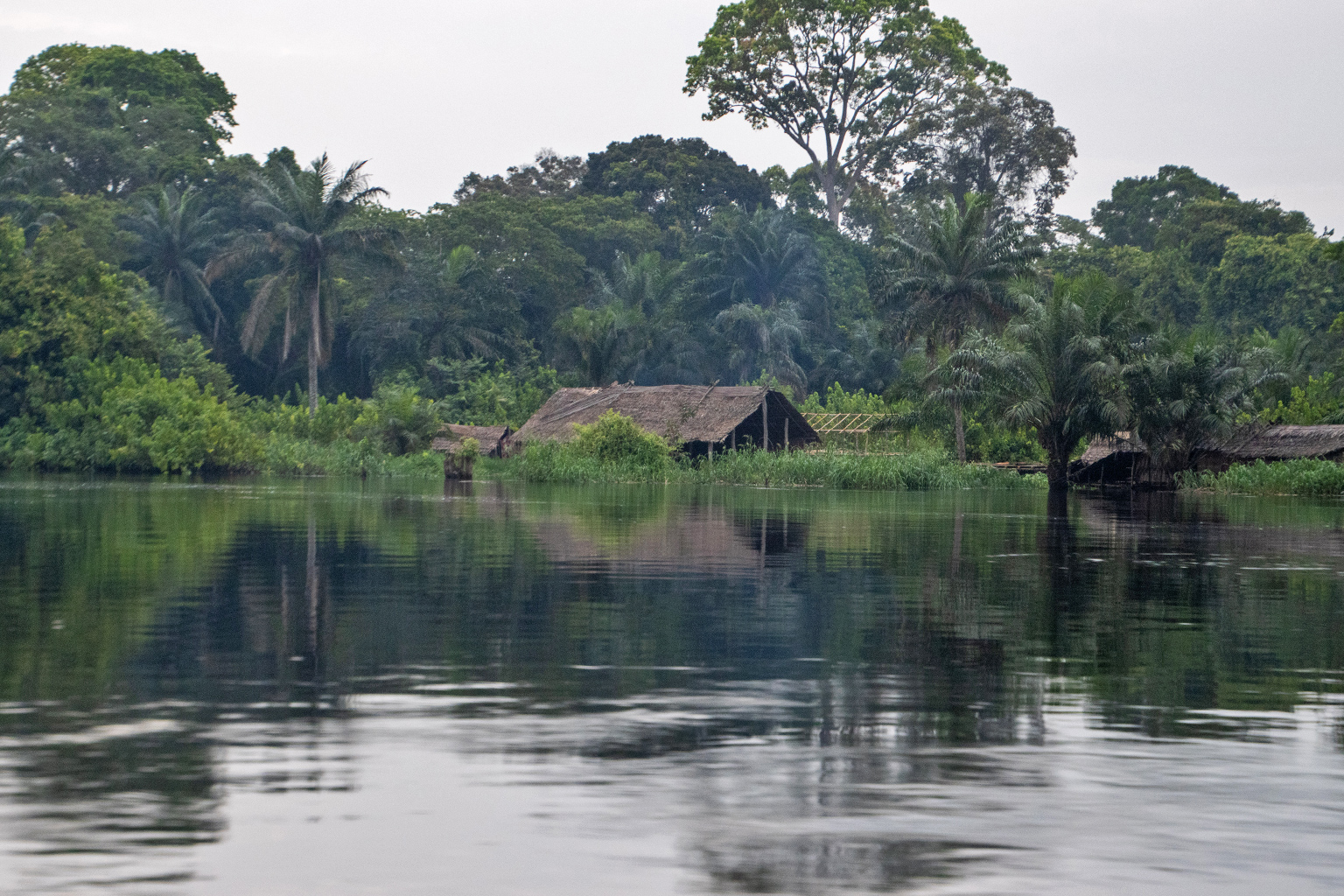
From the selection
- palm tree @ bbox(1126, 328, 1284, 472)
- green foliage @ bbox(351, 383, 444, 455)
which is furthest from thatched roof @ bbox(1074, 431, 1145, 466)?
green foliage @ bbox(351, 383, 444, 455)

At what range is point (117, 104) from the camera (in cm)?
6519

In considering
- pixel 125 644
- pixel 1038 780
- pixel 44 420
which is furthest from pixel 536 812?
pixel 44 420

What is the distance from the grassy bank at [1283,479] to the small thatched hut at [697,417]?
44.6ft

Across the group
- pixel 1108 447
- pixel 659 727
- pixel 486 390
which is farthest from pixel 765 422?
pixel 659 727

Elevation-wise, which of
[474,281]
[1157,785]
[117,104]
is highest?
[117,104]

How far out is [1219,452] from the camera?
46.0 metres

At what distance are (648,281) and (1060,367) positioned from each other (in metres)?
21.4

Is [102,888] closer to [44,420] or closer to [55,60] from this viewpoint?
[44,420]

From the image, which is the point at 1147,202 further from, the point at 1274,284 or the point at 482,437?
the point at 482,437

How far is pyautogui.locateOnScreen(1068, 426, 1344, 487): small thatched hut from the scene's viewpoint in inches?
1715

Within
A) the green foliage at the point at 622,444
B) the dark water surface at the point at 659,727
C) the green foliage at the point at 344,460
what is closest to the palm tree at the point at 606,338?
the green foliage at the point at 344,460

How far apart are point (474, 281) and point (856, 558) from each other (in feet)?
155

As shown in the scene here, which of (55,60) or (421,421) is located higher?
(55,60)

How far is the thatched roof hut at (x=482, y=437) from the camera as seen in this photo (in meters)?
52.5
